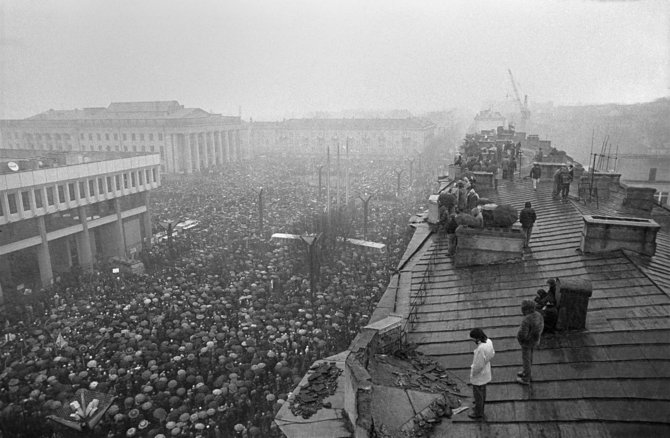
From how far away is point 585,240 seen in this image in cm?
1173

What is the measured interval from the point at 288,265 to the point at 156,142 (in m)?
58.6

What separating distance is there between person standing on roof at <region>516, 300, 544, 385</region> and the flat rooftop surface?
186mm

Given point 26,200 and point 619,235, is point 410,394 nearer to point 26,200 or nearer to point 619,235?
point 619,235

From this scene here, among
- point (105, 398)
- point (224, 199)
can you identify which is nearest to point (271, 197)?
point (224, 199)

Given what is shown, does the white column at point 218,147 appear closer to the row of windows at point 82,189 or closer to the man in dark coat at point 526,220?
the row of windows at point 82,189

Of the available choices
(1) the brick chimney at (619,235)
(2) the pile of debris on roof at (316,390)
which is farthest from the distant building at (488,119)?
(2) the pile of debris on roof at (316,390)

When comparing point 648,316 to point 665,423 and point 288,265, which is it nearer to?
point 665,423

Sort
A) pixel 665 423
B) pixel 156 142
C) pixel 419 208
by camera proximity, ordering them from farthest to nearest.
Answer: pixel 156 142 < pixel 419 208 < pixel 665 423

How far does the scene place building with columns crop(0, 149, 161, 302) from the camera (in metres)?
28.7

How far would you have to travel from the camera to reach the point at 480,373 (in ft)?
23.3

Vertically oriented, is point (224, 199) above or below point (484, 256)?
below

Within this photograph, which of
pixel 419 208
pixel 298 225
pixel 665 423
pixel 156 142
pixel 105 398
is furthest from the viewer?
pixel 156 142

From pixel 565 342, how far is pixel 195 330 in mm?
15092

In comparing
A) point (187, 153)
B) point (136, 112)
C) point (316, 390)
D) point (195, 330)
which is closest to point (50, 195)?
point (195, 330)
